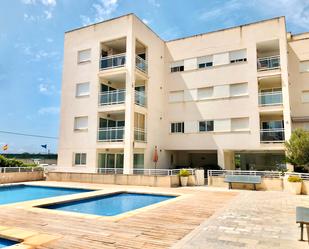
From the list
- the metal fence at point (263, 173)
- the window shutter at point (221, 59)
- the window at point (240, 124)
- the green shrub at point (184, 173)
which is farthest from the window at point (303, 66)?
the green shrub at point (184, 173)

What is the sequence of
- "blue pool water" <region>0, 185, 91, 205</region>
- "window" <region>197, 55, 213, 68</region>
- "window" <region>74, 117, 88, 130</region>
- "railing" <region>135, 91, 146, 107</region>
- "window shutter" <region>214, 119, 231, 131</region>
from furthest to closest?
"window" <region>197, 55, 213, 68</region>, "window" <region>74, 117, 88, 130</region>, "window shutter" <region>214, 119, 231, 131</region>, "railing" <region>135, 91, 146, 107</region>, "blue pool water" <region>0, 185, 91, 205</region>

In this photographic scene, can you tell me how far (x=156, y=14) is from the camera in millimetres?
16234

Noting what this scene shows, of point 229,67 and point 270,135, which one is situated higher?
point 229,67

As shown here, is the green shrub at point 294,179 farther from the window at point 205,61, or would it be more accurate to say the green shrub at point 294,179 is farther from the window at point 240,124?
the window at point 205,61

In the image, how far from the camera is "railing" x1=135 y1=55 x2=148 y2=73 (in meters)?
23.5

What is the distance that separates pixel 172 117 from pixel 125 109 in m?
6.17

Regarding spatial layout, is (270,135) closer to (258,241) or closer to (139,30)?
(139,30)

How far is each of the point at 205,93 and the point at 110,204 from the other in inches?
606

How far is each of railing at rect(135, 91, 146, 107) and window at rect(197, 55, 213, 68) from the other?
6341 mm

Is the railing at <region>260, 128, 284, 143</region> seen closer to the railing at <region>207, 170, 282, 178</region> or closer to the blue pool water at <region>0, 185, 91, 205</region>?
the railing at <region>207, 170, 282, 178</region>

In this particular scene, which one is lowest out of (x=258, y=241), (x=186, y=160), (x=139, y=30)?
(x=258, y=241)

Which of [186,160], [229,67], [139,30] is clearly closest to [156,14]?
[139,30]

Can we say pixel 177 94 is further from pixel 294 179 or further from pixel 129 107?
pixel 294 179

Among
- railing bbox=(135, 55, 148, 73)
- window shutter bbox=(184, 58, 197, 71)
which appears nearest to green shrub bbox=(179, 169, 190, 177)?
railing bbox=(135, 55, 148, 73)
